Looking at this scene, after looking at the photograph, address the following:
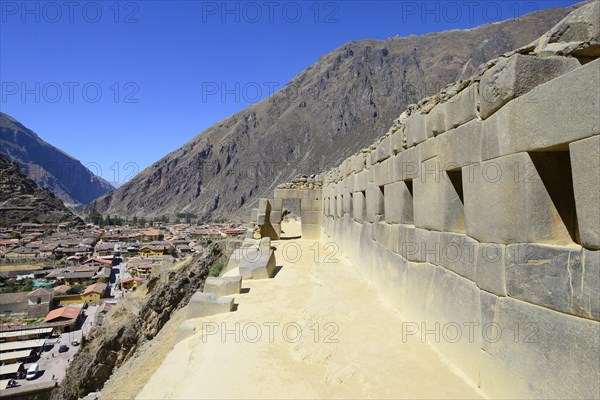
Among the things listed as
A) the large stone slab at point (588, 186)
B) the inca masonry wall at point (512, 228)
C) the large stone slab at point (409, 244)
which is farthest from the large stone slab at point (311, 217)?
the large stone slab at point (588, 186)

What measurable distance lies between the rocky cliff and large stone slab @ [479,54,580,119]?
613 inches

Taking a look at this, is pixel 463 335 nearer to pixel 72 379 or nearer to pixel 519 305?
pixel 519 305

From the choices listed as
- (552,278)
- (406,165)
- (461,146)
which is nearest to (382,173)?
(406,165)

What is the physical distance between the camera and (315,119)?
310ft

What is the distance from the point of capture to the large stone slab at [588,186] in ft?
6.85

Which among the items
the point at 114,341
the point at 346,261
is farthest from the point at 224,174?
the point at 346,261

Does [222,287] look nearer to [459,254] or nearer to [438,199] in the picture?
[438,199]

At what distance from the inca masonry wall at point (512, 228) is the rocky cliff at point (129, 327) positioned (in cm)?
1426

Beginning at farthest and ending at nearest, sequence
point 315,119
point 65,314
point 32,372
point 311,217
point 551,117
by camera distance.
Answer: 1. point 315,119
2. point 65,314
3. point 32,372
4. point 311,217
5. point 551,117

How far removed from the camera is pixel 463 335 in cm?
336

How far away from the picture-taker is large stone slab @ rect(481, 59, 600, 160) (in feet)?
6.96

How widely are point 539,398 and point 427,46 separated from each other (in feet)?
383

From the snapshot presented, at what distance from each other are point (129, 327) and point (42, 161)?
642ft

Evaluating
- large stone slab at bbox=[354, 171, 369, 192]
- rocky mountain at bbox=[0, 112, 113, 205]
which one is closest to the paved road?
large stone slab at bbox=[354, 171, 369, 192]
